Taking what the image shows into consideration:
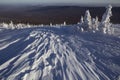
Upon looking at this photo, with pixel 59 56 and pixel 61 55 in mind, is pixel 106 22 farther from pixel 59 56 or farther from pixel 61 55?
pixel 59 56

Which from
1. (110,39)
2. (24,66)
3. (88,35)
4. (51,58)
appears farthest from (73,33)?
(24,66)

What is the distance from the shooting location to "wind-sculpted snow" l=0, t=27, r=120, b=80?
41125 mm

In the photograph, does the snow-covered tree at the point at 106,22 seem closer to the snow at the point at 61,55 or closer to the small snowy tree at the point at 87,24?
the snow at the point at 61,55

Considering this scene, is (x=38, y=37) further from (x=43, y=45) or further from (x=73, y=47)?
(x=73, y=47)

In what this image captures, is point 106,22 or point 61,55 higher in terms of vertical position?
point 106,22

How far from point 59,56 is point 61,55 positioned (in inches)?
30.4

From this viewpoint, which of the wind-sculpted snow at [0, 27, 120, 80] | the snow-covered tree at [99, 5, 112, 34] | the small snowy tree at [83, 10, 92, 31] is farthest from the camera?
the small snowy tree at [83, 10, 92, 31]

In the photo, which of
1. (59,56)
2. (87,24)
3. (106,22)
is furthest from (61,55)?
(106,22)

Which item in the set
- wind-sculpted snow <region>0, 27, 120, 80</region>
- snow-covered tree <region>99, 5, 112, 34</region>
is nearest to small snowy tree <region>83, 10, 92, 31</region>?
wind-sculpted snow <region>0, 27, 120, 80</region>

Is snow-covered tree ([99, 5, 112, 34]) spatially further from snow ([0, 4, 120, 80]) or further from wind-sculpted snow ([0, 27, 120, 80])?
wind-sculpted snow ([0, 27, 120, 80])

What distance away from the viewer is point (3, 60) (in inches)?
1923

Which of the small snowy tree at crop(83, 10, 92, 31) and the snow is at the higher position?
the small snowy tree at crop(83, 10, 92, 31)

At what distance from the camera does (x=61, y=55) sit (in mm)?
50094

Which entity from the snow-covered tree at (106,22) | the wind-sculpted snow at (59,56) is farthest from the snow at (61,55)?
the snow-covered tree at (106,22)
